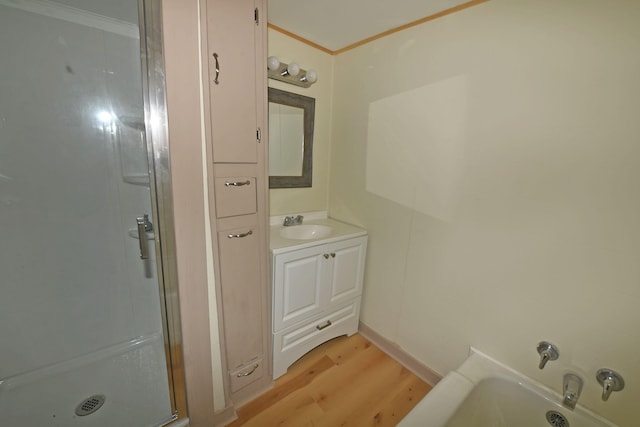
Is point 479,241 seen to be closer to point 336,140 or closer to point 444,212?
point 444,212

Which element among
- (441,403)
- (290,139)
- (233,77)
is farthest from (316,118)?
(441,403)

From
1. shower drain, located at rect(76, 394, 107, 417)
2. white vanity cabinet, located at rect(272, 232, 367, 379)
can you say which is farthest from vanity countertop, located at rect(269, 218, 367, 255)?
shower drain, located at rect(76, 394, 107, 417)

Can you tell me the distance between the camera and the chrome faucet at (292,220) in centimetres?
172

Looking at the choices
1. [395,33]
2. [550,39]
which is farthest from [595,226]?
[395,33]

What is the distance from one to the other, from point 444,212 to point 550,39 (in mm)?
798

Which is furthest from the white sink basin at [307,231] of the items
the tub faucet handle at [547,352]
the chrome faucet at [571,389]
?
the chrome faucet at [571,389]

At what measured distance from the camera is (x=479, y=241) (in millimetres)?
1184

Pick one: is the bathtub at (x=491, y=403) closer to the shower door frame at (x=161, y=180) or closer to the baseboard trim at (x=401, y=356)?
the baseboard trim at (x=401, y=356)

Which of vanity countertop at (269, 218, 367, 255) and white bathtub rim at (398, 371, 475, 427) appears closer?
white bathtub rim at (398, 371, 475, 427)

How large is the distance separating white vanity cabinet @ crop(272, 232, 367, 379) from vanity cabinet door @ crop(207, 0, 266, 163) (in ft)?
1.87

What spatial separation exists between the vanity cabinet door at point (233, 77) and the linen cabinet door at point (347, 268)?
31.9 inches

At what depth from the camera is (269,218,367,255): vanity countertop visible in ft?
4.15

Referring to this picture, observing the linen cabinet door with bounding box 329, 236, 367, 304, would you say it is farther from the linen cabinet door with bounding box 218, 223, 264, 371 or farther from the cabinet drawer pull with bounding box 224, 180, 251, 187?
the cabinet drawer pull with bounding box 224, 180, 251, 187

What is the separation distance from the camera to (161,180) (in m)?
0.89
